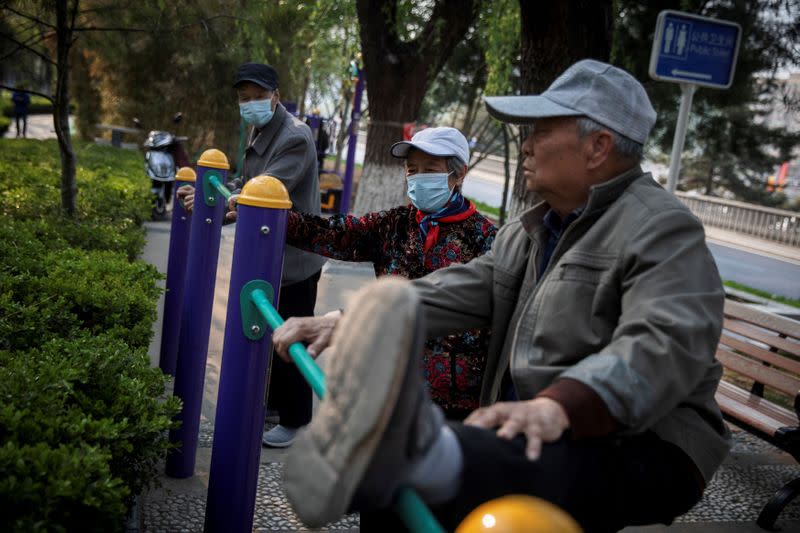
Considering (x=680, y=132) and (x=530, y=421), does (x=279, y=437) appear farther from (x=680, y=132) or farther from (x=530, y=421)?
(x=680, y=132)

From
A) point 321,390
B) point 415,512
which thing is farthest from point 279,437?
point 415,512

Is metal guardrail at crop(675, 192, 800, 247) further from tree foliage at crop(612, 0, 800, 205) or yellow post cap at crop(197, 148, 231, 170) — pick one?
yellow post cap at crop(197, 148, 231, 170)

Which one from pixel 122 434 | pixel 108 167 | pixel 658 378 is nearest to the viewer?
pixel 658 378

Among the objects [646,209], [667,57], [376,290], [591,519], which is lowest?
[591,519]

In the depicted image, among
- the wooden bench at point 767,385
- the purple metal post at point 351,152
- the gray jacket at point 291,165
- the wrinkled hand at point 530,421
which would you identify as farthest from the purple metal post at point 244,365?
the purple metal post at point 351,152

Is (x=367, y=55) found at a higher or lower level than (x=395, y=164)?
higher

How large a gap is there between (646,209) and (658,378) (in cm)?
40

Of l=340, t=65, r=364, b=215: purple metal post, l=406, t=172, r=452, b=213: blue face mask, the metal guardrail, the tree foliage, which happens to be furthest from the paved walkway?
the metal guardrail

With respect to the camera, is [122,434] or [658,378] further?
[122,434]

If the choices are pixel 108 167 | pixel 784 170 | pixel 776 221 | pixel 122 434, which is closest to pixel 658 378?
pixel 122 434

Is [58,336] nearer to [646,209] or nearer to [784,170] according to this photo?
[646,209]

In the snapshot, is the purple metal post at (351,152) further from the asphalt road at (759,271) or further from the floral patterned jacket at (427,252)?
the floral patterned jacket at (427,252)

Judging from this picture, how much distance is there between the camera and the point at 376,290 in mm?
1069

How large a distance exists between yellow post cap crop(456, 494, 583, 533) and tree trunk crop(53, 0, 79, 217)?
588cm
